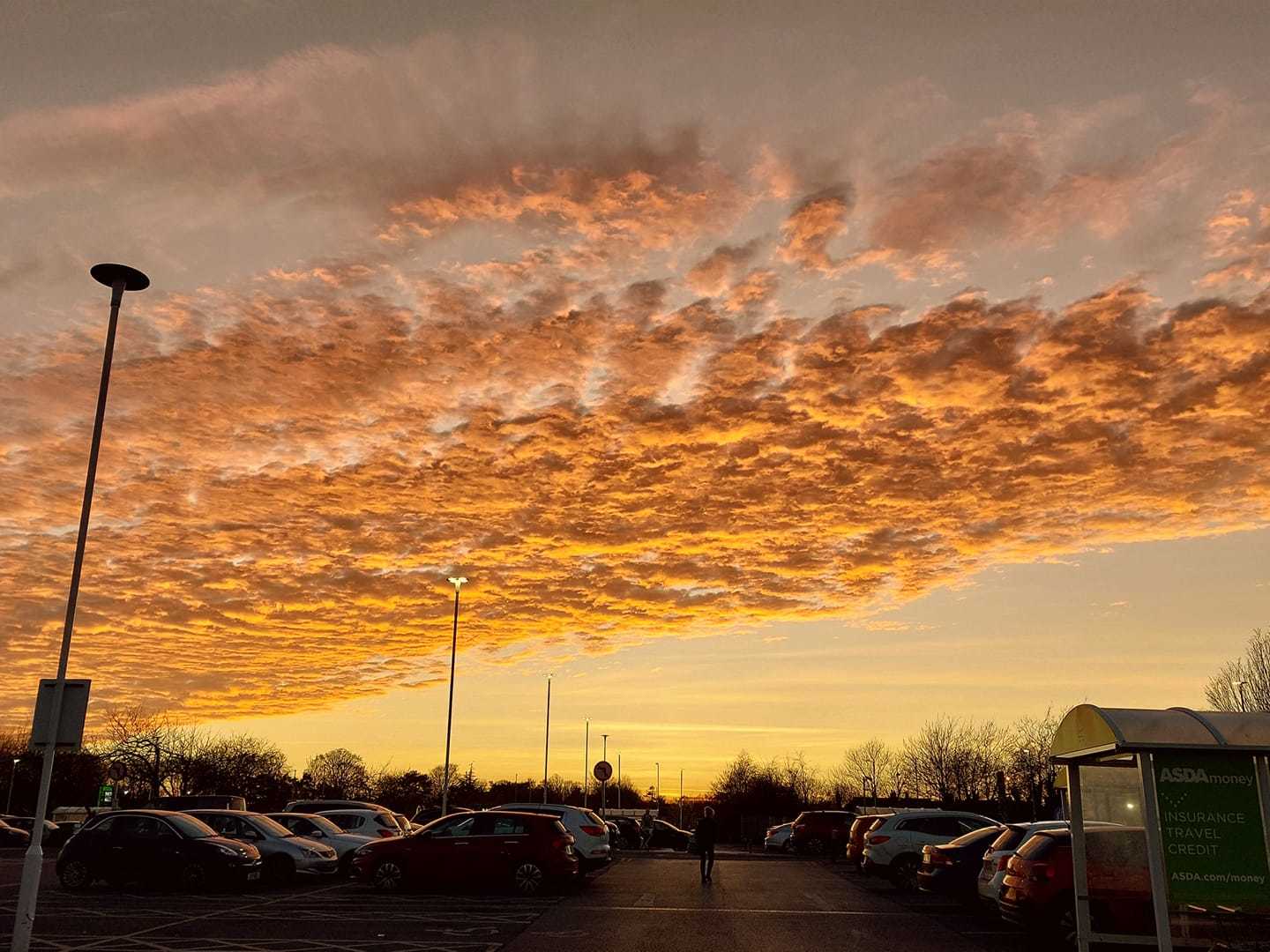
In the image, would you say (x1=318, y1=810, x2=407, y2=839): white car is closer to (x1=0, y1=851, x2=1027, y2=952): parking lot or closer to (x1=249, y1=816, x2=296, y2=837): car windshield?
(x1=0, y1=851, x2=1027, y2=952): parking lot

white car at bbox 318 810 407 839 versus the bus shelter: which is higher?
the bus shelter

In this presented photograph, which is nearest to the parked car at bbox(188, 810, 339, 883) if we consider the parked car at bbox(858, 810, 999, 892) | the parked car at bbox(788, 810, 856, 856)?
the parked car at bbox(858, 810, 999, 892)

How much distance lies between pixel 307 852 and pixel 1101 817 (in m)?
15.9

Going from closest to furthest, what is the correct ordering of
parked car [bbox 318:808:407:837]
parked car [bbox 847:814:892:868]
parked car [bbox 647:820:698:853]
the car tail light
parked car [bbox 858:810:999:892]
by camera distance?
1. the car tail light
2. parked car [bbox 858:810:999:892]
3. parked car [bbox 847:814:892:868]
4. parked car [bbox 318:808:407:837]
5. parked car [bbox 647:820:698:853]

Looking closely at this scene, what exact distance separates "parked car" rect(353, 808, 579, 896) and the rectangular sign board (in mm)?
9517

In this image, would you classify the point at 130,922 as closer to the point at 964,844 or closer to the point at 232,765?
the point at 964,844

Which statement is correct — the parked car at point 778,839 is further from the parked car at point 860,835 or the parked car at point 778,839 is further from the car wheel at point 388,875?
the car wheel at point 388,875

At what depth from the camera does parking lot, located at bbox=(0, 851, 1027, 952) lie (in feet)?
47.1

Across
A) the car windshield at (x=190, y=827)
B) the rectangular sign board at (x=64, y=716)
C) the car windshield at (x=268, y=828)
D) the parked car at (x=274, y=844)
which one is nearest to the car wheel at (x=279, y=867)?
the parked car at (x=274, y=844)

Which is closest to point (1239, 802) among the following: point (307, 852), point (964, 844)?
point (964, 844)

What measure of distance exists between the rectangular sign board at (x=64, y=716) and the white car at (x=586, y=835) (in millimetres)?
11749

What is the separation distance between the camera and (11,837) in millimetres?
45438

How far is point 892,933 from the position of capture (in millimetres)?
15883

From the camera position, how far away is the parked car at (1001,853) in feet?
51.4
